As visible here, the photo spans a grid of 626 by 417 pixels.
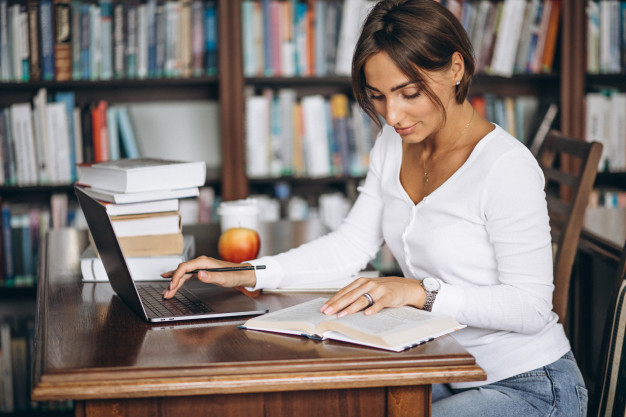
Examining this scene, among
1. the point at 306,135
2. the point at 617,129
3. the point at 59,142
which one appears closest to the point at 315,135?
the point at 306,135

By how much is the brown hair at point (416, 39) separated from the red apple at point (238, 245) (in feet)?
1.49

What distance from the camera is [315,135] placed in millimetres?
2793

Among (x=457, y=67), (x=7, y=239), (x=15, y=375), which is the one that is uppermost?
(x=457, y=67)

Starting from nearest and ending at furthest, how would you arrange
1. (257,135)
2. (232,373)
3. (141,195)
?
(232,373) → (141,195) → (257,135)

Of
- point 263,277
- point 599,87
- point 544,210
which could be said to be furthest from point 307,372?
point 599,87

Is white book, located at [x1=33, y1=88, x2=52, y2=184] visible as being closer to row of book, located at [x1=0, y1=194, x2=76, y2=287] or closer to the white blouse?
row of book, located at [x1=0, y1=194, x2=76, y2=287]

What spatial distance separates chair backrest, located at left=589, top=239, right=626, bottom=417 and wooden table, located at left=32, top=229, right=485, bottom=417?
14.5 inches

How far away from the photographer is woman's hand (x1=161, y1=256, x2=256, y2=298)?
4.15 ft

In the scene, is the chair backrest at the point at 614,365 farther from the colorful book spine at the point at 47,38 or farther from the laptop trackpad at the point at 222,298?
the colorful book spine at the point at 47,38

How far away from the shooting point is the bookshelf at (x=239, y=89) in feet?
8.83

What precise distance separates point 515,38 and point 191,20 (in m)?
1.24

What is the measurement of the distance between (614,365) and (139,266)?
0.89 meters

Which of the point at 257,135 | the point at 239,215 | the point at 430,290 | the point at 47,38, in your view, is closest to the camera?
the point at 430,290

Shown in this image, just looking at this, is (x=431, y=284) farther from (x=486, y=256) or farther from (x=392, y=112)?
(x=392, y=112)
